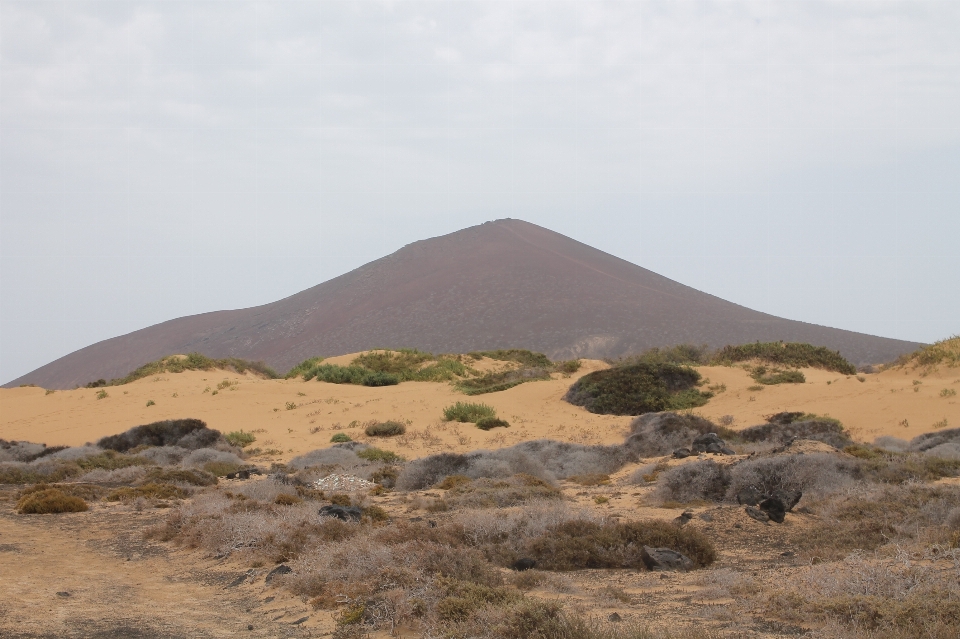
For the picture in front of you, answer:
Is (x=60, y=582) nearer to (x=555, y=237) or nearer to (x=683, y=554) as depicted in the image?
(x=683, y=554)

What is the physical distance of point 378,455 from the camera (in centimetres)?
1678

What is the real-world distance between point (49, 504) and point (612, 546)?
900 centimetres

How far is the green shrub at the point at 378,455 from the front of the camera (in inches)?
651

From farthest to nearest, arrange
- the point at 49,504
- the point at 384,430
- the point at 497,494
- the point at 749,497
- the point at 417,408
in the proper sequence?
the point at 417,408
the point at 384,430
the point at 49,504
the point at 497,494
the point at 749,497

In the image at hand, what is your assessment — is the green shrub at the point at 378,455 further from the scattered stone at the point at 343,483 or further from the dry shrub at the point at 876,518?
the dry shrub at the point at 876,518

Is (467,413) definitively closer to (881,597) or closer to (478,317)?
(881,597)

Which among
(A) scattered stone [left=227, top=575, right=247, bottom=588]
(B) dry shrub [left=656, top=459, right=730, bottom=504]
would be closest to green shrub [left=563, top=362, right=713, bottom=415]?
(B) dry shrub [left=656, top=459, right=730, bottom=504]

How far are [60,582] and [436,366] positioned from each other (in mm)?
25936

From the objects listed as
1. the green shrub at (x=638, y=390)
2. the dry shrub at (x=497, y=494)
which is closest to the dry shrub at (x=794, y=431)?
the green shrub at (x=638, y=390)

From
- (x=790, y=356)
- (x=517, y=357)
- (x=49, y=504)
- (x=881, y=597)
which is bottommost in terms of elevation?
(x=49, y=504)

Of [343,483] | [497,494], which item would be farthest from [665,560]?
[343,483]

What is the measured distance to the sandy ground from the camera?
18375mm

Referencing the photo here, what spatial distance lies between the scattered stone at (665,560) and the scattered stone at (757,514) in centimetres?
195

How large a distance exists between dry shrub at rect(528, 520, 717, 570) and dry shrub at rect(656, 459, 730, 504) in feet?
9.07
